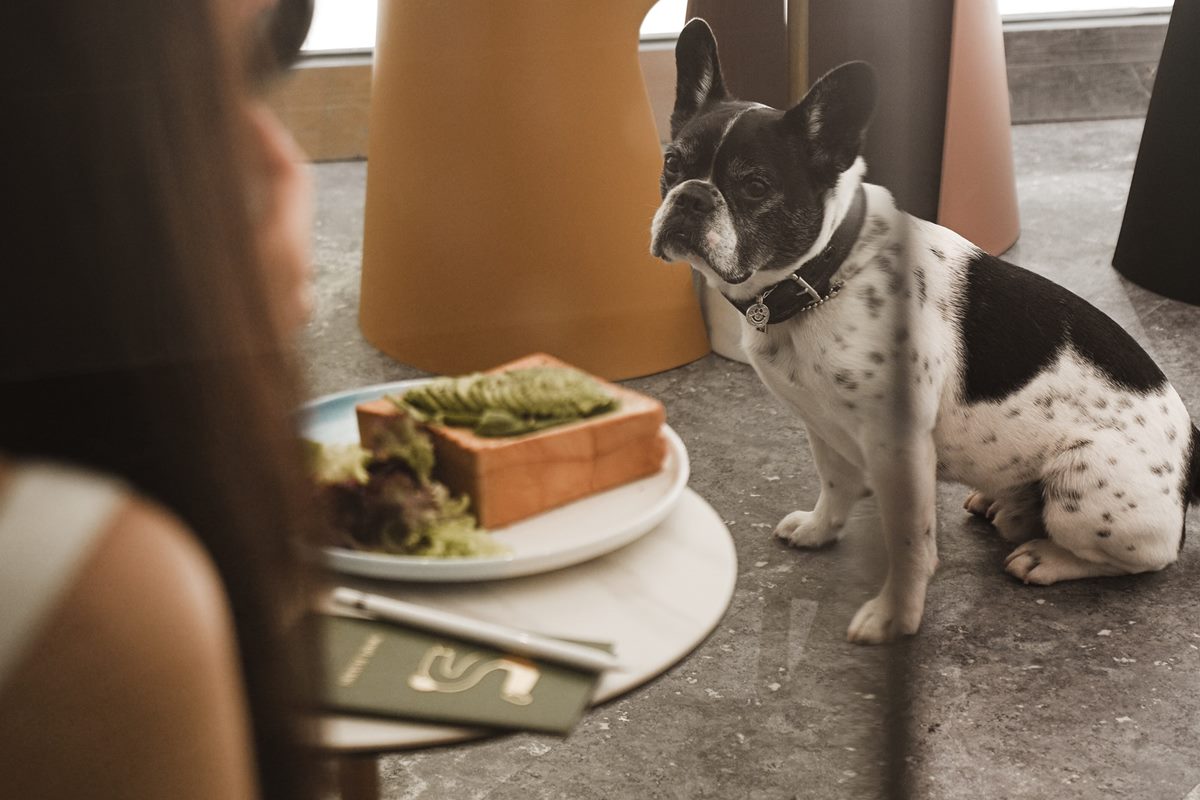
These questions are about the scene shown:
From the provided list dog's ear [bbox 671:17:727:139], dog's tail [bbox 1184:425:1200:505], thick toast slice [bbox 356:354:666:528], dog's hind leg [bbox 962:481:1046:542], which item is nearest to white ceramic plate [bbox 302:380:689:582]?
thick toast slice [bbox 356:354:666:528]

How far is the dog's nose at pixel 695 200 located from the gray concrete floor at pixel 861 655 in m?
0.07

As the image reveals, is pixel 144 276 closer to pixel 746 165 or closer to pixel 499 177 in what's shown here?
pixel 499 177

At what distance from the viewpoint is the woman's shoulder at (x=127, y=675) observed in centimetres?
26

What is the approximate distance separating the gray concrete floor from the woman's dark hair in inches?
1.2

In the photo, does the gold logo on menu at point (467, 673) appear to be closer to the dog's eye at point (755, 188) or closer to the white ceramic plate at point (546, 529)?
the white ceramic plate at point (546, 529)

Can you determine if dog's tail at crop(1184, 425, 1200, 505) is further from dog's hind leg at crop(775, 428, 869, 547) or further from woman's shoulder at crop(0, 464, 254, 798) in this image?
woman's shoulder at crop(0, 464, 254, 798)

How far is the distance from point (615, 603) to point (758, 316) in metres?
0.28

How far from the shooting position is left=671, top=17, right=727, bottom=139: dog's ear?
426 mm

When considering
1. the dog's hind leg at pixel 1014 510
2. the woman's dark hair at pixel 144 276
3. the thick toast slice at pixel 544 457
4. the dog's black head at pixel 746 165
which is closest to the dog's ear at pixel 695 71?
the dog's black head at pixel 746 165

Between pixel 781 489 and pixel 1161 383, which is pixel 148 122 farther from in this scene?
pixel 1161 383

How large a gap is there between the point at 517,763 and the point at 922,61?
628 millimetres

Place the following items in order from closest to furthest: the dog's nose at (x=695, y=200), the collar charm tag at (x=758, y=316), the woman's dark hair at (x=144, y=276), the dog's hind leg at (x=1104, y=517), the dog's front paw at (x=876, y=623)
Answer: the woman's dark hair at (x=144, y=276), the dog's front paw at (x=876, y=623), the dog's nose at (x=695, y=200), the collar charm tag at (x=758, y=316), the dog's hind leg at (x=1104, y=517)

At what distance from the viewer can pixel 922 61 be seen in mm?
455

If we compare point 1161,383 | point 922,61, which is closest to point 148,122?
point 922,61
